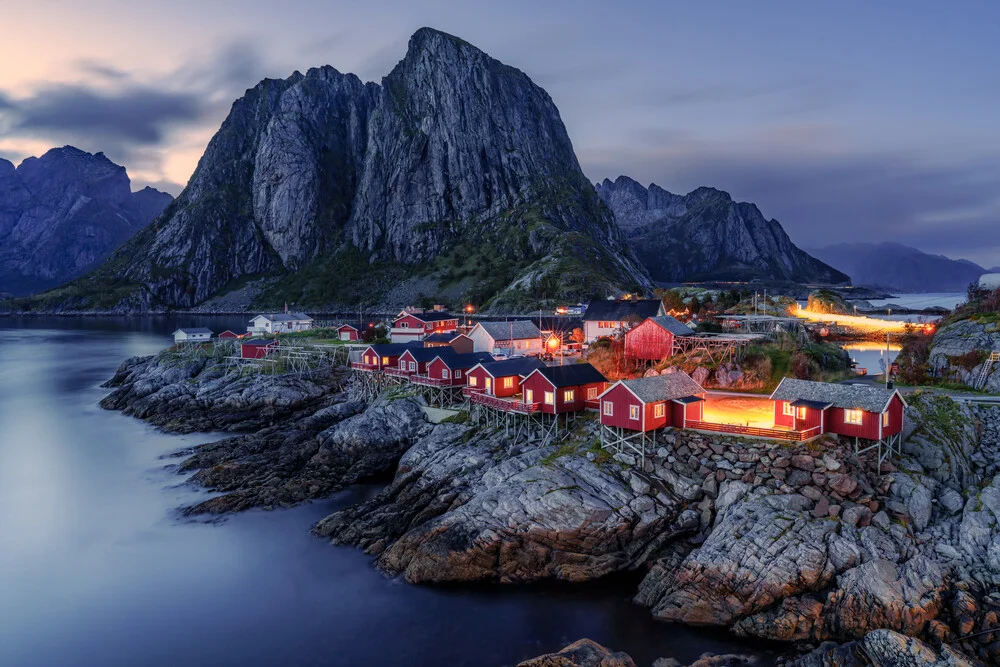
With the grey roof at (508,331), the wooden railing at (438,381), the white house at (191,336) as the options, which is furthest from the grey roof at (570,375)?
the white house at (191,336)

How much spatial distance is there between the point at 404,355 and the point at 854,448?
134 feet

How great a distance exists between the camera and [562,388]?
38875 millimetres

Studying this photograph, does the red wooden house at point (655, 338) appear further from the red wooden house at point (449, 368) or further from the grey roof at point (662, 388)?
the grey roof at point (662, 388)

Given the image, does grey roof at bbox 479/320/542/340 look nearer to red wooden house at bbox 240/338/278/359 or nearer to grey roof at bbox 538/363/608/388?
grey roof at bbox 538/363/608/388

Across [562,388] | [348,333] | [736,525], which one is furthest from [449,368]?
[348,333]

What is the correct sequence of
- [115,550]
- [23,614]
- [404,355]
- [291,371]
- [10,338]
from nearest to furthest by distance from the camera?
1. [23,614]
2. [115,550]
3. [404,355]
4. [291,371]
5. [10,338]

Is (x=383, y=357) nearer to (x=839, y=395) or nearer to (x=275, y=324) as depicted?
(x=839, y=395)

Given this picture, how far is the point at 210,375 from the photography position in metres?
74.5

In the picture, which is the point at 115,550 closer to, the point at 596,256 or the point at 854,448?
the point at 854,448

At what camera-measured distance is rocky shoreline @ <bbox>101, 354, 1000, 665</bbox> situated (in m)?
22.4

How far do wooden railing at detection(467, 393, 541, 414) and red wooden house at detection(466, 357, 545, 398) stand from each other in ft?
4.75

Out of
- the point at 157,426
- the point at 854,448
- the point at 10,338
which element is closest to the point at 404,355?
the point at 157,426

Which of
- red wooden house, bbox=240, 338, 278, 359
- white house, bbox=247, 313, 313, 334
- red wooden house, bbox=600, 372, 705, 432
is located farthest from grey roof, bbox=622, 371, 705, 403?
white house, bbox=247, 313, 313, 334

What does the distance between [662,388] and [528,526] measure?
38.9 ft
